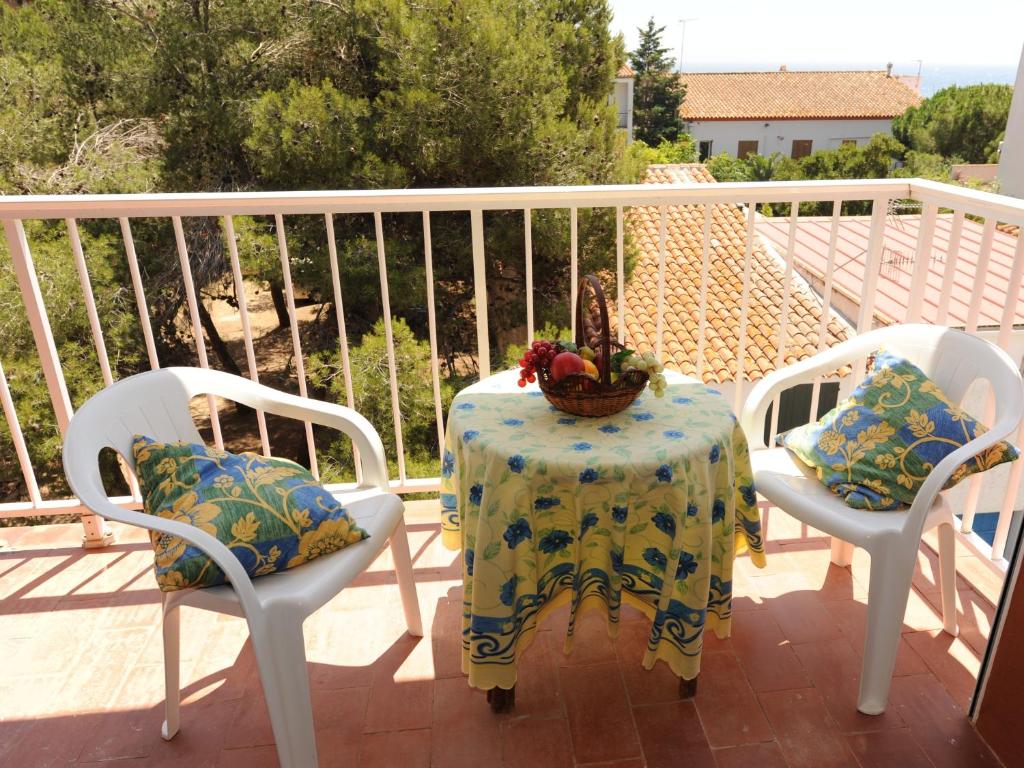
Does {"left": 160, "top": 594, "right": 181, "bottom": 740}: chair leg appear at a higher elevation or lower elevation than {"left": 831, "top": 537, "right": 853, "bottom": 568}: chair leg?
higher

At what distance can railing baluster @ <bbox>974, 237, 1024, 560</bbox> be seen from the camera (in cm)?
195

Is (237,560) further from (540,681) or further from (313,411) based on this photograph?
(540,681)

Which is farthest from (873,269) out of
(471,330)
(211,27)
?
(211,27)

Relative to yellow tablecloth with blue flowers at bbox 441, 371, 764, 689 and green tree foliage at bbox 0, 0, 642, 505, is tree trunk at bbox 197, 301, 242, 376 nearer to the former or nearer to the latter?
green tree foliage at bbox 0, 0, 642, 505

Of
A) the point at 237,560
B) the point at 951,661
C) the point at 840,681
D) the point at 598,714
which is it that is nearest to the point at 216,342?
the point at 237,560

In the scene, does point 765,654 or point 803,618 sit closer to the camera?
point 765,654

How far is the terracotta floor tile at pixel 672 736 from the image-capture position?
5.39ft

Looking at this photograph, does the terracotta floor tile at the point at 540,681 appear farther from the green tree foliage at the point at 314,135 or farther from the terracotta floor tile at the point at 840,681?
the green tree foliage at the point at 314,135

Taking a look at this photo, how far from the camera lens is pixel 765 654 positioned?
6.43 feet

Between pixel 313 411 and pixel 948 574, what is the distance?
69.0 inches

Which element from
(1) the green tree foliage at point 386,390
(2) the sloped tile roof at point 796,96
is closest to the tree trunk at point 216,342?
(1) the green tree foliage at point 386,390

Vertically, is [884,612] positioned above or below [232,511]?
below

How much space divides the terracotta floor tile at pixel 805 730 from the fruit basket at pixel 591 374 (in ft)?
2.75

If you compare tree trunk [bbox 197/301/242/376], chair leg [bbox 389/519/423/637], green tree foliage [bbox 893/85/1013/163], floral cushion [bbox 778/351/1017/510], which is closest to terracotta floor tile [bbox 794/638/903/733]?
floral cushion [bbox 778/351/1017/510]
